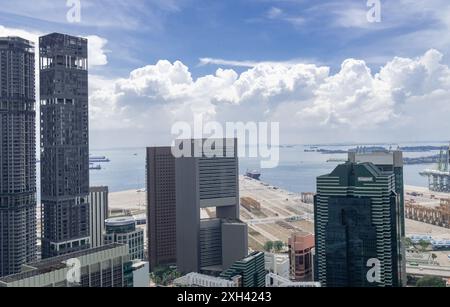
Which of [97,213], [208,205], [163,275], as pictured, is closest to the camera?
[163,275]

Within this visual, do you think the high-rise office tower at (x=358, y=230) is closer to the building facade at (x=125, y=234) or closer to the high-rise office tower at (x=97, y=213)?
the building facade at (x=125, y=234)

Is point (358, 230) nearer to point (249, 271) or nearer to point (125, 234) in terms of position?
point (249, 271)

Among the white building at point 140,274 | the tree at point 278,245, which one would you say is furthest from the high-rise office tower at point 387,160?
the white building at point 140,274

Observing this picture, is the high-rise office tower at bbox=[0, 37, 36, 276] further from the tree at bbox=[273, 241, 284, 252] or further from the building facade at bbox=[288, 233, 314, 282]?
the building facade at bbox=[288, 233, 314, 282]

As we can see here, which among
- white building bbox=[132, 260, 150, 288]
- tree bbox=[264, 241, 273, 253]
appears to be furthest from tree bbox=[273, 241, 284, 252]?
white building bbox=[132, 260, 150, 288]

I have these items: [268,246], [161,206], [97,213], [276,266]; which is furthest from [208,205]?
[97,213]
